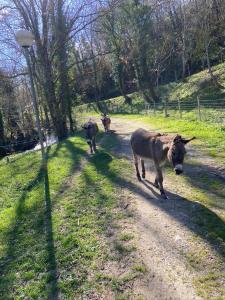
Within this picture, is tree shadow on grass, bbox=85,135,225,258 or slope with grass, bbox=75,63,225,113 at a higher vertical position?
slope with grass, bbox=75,63,225,113

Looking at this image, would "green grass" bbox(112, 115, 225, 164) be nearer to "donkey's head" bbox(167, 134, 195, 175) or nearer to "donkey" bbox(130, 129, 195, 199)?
"donkey" bbox(130, 129, 195, 199)

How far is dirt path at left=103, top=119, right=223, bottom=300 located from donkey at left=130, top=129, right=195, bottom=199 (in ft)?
1.57

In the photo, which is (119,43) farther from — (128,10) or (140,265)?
(140,265)

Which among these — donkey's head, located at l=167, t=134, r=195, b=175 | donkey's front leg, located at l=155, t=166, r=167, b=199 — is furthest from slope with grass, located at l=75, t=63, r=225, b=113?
donkey's head, located at l=167, t=134, r=195, b=175

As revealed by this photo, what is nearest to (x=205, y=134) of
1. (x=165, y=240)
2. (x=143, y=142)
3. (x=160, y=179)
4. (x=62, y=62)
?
(x=143, y=142)

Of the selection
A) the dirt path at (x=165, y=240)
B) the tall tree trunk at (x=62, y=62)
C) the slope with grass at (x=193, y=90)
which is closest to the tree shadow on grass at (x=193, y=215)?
the dirt path at (x=165, y=240)

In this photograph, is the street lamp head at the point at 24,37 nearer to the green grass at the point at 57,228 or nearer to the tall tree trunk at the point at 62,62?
the green grass at the point at 57,228

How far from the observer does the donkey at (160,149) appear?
279 inches

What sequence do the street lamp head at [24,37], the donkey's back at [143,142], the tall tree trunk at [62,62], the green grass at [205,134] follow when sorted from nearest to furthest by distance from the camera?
the donkey's back at [143,142]
the street lamp head at [24,37]
the green grass at [205,134]
the tall tree trunk at [62,62]

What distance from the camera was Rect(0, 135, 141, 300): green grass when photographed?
227 inches

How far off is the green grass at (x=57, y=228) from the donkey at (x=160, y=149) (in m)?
1.33

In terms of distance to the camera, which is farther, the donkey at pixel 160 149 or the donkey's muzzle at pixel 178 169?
the donkey at pixel 160 149

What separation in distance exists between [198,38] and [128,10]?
26.5 ft

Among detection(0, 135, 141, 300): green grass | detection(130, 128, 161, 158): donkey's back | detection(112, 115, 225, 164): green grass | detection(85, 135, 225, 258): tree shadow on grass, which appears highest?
detection(130, 128, 161, 158): donkey's back
